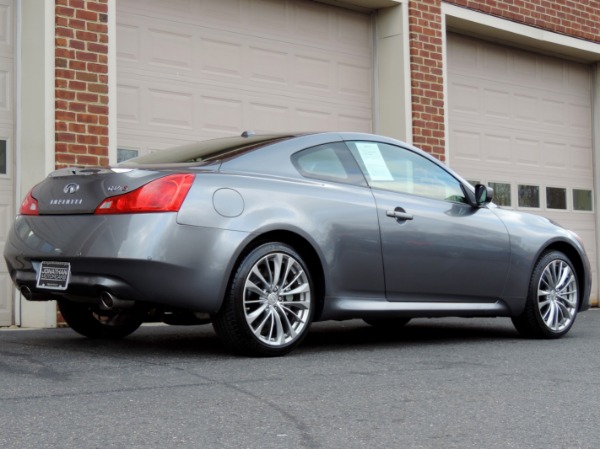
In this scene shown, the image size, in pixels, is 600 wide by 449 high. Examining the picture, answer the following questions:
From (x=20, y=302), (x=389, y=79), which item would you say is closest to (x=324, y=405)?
(x=20, y=302)

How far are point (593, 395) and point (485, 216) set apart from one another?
2.54 m

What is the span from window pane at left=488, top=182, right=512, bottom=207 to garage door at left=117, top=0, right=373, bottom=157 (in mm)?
2246

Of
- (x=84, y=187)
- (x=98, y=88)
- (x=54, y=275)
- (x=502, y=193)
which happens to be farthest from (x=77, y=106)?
(x=502, y=193)

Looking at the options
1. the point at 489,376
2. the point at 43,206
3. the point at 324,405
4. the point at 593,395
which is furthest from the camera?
the point at 43,206

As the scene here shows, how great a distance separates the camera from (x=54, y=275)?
5855 millimetres

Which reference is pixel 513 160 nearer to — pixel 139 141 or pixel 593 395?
pixel 139 141

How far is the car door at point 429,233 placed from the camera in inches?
261

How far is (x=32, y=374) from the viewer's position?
5141mm

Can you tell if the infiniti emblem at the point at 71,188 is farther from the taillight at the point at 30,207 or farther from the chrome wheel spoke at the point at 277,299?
the chrome wheel spoke at the point at 277,299

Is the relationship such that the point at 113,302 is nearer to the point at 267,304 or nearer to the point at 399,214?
the point at 267,304

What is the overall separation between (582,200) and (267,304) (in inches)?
383

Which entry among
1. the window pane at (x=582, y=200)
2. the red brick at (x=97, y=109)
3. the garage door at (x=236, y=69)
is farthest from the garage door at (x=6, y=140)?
the window pane at (x=582, y=200)

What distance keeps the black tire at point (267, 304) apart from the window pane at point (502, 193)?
750cm

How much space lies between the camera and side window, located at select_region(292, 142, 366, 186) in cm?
641
